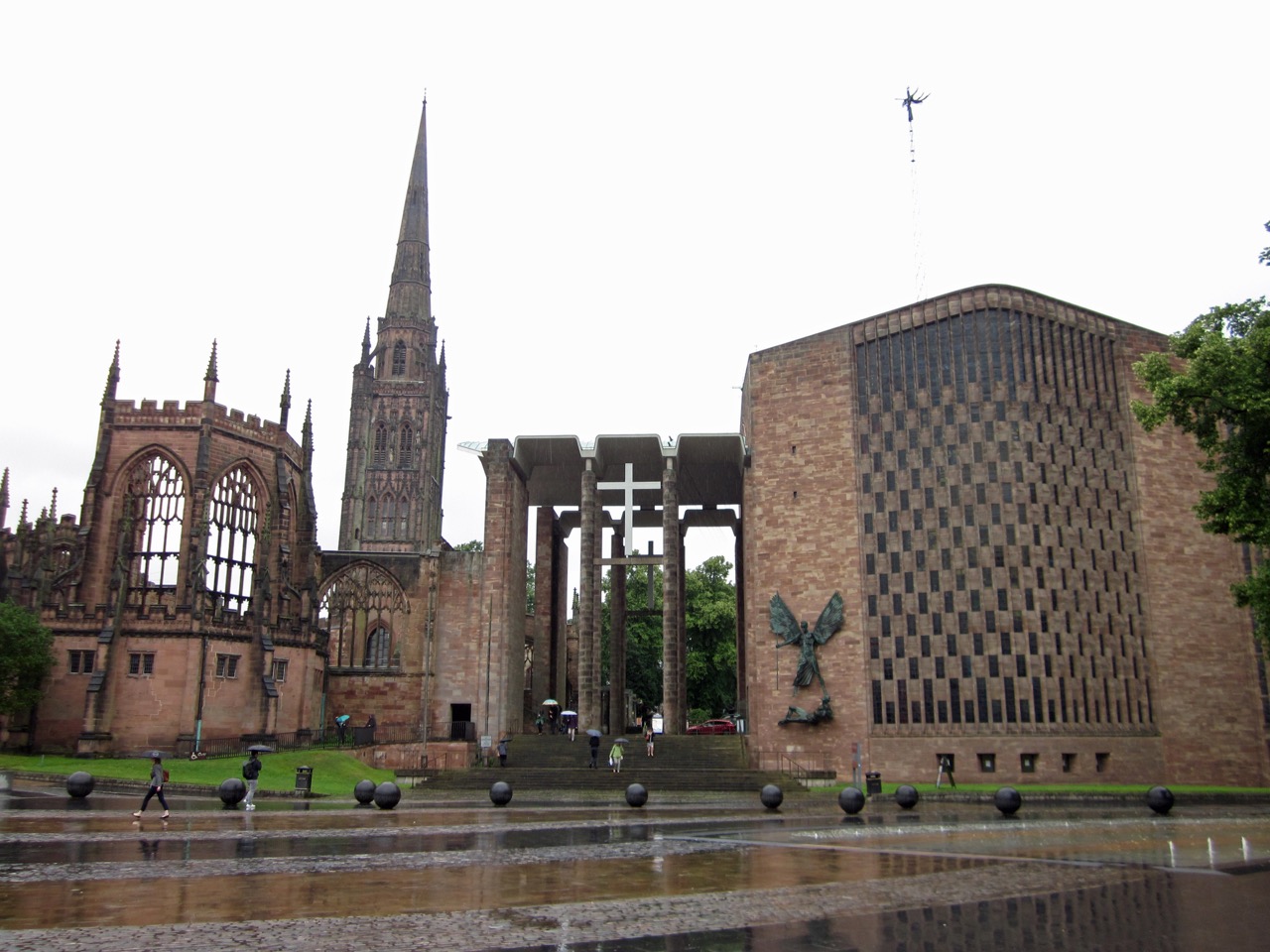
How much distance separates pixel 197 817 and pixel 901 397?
32488 mm

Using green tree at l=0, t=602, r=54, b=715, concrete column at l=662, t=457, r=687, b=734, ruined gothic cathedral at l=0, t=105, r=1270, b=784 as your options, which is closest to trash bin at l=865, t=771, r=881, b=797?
ruined gothic cathedral at l=0, t=105, r=1270, b=784

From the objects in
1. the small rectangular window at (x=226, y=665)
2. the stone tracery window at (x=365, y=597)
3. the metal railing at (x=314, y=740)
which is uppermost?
the stone tracery window at (x=365, y=597)

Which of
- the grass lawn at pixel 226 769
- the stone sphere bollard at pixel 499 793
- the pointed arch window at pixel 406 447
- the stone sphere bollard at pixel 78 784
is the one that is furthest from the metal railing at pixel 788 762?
the pointed arch window at pixel 406 447

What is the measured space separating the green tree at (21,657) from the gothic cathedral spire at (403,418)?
44.3m

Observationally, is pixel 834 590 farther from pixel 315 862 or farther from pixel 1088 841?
pixel 315 862

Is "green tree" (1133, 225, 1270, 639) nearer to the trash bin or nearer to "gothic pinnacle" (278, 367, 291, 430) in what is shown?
the trash bin

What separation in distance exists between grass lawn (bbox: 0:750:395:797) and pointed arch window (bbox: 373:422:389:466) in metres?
50.4

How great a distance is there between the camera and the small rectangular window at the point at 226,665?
41.7 meters

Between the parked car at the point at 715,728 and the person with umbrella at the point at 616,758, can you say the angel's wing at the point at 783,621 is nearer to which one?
the person with umbrella at the point at 616,758

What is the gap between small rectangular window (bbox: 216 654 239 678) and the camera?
41656mm

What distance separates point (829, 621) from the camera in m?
43.0

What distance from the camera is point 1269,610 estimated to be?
25.7 m

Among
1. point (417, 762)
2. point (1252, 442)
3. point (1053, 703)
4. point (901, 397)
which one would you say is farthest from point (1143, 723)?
point (417, 762)

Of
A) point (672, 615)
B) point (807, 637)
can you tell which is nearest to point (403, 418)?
point (672, 615)
